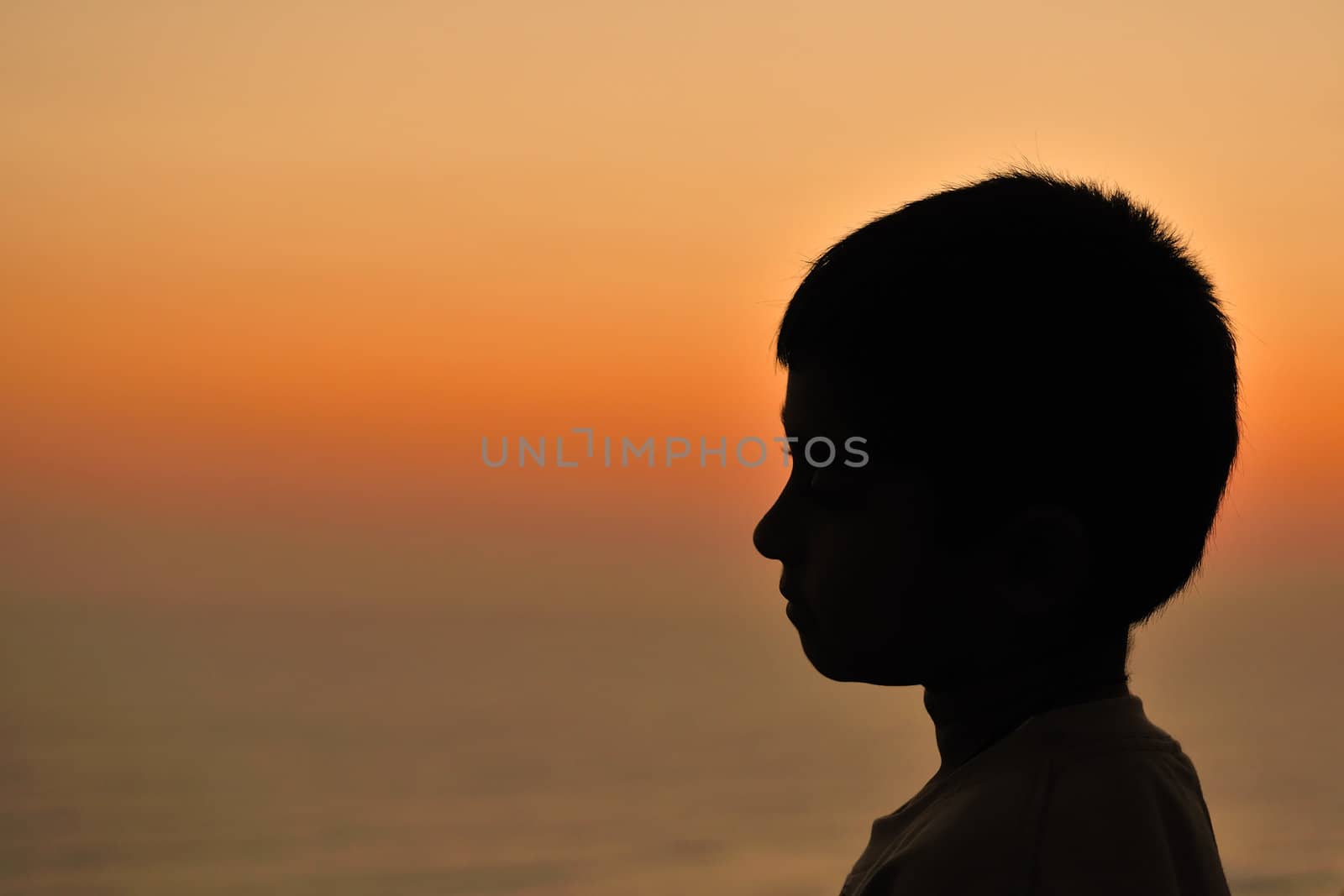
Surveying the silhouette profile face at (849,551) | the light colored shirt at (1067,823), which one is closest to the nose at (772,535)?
the silhouette profile face at (849,551)

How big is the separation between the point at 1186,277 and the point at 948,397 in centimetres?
11

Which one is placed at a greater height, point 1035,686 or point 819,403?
point 819,403

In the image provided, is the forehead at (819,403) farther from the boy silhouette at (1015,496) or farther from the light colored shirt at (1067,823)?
the light colored shirt at (1067,823)

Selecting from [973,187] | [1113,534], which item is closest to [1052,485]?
[1113,534]

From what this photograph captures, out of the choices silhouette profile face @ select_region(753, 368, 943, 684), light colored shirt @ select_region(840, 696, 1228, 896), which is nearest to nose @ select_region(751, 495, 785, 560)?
silhouette profile face @ select_region(753, 368, 943, 684)

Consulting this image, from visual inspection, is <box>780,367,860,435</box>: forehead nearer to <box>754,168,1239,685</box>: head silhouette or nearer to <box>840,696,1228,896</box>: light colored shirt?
<box>754,168,1239,685</box>: head silhouette

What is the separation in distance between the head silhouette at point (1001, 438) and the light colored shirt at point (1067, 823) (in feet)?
0.12

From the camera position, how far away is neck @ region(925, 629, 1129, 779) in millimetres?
471

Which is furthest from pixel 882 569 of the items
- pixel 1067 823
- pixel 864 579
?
pixel 1067 823

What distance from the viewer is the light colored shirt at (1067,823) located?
413 mm

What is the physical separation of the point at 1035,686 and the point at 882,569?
7cm

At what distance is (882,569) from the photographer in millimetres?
480

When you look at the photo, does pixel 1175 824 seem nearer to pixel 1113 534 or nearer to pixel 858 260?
pixel 1113 534

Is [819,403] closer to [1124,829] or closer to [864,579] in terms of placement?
[864,579]
